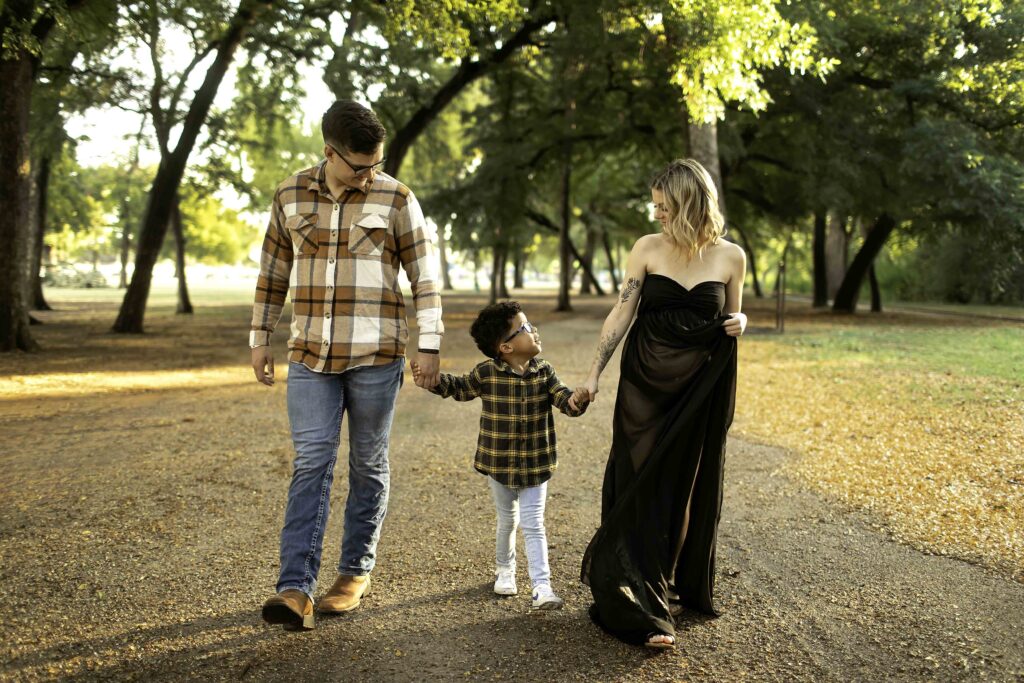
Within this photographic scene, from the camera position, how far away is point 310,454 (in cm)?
355

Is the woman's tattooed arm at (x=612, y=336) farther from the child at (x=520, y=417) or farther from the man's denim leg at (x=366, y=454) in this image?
the man's denim leg at (x=366, y=454)

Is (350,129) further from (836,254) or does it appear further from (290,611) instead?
(836,254)

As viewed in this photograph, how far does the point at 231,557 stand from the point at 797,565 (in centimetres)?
295

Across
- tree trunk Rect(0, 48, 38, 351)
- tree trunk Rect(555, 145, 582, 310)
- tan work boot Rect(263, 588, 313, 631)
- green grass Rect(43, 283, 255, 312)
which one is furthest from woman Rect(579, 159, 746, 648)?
green grass Rect(43, 283, 255, 312)

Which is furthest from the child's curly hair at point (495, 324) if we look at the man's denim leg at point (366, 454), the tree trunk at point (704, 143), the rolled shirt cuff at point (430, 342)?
the tree trunk at point (704, 143)

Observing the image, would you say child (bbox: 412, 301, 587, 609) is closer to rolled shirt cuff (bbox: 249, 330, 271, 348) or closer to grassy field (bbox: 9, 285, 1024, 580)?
rolled shirt cuff (bbox: 249, 330, 271, 348)

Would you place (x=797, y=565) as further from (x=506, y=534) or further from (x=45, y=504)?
(x=45, y=504)

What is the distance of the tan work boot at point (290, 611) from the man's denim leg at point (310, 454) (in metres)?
0.12

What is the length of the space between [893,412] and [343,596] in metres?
7.14

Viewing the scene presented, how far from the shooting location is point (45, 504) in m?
5.39

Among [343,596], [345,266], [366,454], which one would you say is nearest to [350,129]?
[345,266]

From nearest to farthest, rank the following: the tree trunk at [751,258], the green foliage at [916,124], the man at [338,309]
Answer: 1. the man at [338,309]
2. the green foliage at [916,124]
3. the tree trunk at [751,258]

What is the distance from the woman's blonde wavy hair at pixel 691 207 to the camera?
→ 11.8 feet

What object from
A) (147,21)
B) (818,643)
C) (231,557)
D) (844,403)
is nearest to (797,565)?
(818,643)
